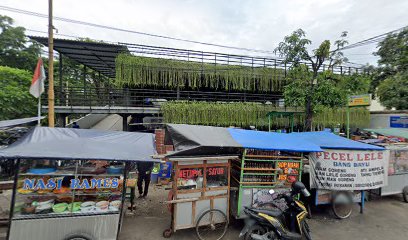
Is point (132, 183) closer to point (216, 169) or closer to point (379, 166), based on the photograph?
point (216, 169)

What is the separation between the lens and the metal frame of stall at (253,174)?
465 centimetres

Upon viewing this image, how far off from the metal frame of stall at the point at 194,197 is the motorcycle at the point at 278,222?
0.66 meters

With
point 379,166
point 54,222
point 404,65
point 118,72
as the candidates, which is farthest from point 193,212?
point 404,65

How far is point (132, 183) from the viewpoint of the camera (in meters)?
5.45

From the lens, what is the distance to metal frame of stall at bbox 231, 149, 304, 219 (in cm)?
465

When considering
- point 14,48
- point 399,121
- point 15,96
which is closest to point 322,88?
point 399,121

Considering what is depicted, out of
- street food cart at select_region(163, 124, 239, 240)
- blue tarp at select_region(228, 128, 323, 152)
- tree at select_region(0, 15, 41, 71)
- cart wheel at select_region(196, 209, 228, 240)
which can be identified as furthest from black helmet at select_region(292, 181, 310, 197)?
tree at select_region(0, 15, 41, 71)

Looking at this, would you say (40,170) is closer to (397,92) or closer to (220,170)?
(220,170)

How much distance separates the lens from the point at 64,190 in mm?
4008

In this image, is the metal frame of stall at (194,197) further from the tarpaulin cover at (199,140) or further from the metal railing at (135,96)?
the metal railing at (135,96)

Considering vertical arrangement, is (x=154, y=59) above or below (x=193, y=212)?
above

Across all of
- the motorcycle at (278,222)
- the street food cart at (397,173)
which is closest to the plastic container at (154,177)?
the motorcycle at (278,222)

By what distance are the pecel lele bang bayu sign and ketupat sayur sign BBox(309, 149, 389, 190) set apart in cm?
493

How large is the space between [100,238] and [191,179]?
79.2 inches
